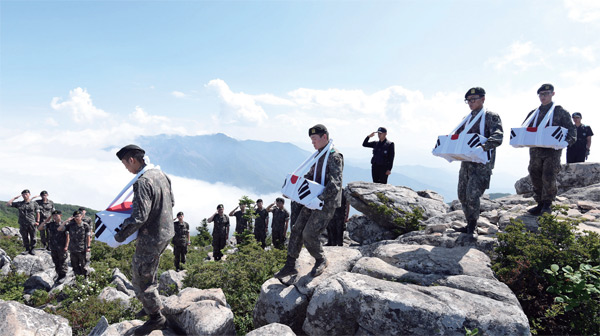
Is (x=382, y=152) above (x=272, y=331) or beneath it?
above

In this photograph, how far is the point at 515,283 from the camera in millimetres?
5562

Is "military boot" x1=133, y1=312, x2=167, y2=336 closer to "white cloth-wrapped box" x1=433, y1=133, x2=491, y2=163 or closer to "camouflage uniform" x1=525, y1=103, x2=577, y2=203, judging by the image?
"white cloth-wrapped box" x1=433, y1=133, x2=491, y2=163

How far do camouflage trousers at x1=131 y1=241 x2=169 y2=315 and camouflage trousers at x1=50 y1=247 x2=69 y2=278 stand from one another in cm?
1164

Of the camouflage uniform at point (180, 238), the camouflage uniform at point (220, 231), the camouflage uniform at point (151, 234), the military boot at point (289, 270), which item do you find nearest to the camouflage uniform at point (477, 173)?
the military boot at point (289, 270)

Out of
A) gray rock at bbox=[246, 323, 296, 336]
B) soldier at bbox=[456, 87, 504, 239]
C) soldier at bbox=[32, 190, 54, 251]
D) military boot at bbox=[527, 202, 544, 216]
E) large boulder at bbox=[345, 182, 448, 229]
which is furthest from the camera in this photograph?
soldier at bbox=[32, 190, 54, 251]

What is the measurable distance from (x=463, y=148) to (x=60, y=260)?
55.1 ft

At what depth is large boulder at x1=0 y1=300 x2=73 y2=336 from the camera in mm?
4668

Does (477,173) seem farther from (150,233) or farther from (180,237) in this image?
(180,237)

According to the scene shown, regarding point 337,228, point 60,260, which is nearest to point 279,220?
point 337,228

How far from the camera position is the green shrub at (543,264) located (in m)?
4.86

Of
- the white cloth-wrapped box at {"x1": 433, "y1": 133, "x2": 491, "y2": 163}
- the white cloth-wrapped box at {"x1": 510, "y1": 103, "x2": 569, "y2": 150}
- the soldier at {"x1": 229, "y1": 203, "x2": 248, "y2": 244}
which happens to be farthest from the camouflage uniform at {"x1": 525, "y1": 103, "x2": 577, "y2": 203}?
the soldier at {"x1": 229, "y1": 203, "x2": 248, "y2": 244}

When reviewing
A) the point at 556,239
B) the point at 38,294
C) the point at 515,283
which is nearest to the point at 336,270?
the point at 515,283

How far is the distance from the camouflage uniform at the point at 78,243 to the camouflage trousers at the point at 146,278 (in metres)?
10.6

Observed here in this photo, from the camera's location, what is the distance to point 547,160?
7762 millimetres
